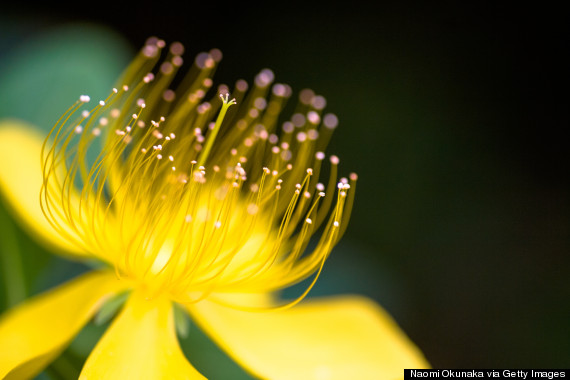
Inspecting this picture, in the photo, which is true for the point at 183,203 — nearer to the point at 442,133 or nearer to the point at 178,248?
the point at 178,248

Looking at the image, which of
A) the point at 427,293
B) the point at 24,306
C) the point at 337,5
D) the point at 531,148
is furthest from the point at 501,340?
the point at 24,306

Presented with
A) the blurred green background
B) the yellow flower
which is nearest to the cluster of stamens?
the yellow flower

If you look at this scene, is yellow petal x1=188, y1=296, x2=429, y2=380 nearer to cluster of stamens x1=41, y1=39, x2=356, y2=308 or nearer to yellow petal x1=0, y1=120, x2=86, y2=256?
cluster of stamens x1=41, y1=39, x2=356, y2=308

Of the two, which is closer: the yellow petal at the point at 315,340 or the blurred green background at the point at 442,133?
the yellow petal at the point at 315,340

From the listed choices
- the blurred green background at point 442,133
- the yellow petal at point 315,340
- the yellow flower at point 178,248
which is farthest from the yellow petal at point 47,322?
the blurred green background at point 442,133

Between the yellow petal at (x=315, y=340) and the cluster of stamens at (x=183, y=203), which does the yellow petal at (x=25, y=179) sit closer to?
the cluster of stamens at (x=183, y=203)

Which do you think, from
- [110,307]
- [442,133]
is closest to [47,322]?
[110,307]
